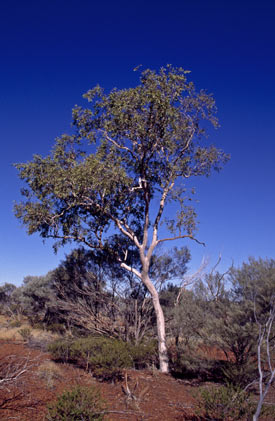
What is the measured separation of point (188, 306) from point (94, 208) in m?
5.68

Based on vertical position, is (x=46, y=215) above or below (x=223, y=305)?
above

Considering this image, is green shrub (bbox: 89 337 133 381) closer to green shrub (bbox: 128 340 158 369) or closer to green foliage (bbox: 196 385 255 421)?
green shrub (bbox: 128 340 158 369)

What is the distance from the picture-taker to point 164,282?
1443 cm

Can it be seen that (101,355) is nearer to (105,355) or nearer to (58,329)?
(105,355)

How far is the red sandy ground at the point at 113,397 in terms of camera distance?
575cm

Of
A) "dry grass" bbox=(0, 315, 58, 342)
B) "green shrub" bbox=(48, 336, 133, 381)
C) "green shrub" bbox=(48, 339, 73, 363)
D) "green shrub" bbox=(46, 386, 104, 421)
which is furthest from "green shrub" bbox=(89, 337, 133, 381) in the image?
"dry grass" bbox=(0, 315, 58, 342)

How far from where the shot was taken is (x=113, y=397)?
714 centimetres

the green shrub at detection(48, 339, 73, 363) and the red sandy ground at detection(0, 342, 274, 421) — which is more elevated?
the green shrub at detection(48, 339, 73, 363)

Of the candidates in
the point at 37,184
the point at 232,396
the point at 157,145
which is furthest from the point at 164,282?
the point at 232,396

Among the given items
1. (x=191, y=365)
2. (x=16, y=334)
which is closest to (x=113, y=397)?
(x=191, y=365)

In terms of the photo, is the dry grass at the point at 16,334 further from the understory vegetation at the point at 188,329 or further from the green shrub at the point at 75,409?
the green shrub at the point at 75,409

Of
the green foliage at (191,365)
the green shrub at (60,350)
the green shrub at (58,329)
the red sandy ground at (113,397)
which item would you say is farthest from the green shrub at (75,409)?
the green shrub at (58,329)

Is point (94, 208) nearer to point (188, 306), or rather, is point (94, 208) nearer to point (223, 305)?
point (188, 306)

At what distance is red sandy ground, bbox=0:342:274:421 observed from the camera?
575 centimetres
